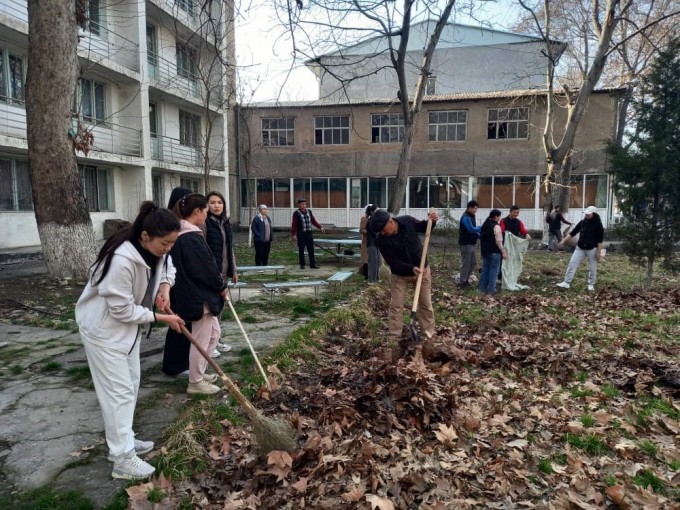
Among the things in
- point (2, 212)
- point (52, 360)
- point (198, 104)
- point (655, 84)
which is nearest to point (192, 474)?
point (52, 360)

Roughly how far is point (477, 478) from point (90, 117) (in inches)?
679

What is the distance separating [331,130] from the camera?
25312 millimetres

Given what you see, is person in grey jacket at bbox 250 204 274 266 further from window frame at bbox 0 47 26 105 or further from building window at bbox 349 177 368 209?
building window at bbox 349 177 368 209

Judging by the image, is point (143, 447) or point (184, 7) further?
point (184, 7)

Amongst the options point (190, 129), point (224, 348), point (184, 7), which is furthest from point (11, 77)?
point (224, 348)

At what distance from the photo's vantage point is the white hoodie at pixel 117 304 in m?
2.76

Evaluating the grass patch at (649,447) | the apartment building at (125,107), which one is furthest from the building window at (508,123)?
the grass patch at (649,447)

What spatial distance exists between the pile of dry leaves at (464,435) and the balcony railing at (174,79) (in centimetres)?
1555

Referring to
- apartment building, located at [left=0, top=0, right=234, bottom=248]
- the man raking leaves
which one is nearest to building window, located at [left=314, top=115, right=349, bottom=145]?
apartment building, located at [left=0, top=0, right=234, bottom=248]

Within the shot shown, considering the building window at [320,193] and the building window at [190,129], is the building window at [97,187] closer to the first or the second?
the building window at [190,129]

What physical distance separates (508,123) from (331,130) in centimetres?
866

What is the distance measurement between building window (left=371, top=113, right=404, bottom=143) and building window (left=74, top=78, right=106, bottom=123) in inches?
494

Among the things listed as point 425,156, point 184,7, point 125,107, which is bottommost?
point 425,156

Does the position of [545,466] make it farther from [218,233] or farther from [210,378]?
[218,233]
